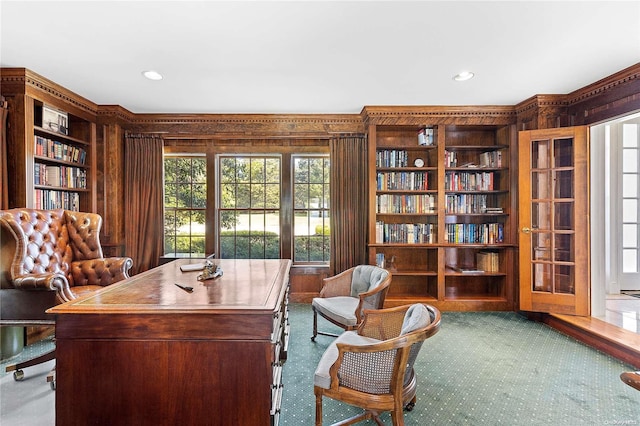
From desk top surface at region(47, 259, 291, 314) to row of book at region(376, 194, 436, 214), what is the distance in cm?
207

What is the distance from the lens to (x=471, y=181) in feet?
13.8

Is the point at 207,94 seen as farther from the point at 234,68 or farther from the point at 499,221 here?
the point at 499,221

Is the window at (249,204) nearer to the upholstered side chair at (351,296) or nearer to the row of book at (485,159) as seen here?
the upholstered side chair at (351,296)

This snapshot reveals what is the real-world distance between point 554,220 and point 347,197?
2.41 metres

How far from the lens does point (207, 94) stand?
11.5ft

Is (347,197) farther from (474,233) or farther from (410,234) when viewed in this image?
(474,233)

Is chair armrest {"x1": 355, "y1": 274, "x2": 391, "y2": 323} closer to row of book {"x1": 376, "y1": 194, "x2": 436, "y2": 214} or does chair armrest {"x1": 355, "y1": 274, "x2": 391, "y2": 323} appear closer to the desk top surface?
the desk top surface

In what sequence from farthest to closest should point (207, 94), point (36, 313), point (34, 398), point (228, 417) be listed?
point (207, 94)
point (36, 313)
point (34, 398)
point (228, 417)

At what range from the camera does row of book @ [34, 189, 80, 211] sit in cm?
336

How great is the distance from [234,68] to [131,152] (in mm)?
2271

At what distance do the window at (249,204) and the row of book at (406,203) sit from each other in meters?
1.49

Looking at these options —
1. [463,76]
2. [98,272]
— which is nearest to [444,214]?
[463,76]

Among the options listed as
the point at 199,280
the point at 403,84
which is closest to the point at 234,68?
the point at 403,84

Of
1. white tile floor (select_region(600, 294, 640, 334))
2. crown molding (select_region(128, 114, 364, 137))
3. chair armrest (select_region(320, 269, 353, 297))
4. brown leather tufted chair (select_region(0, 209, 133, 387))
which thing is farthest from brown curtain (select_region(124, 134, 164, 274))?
white tile floor (select_region(600, 294, 640, 334))
